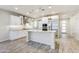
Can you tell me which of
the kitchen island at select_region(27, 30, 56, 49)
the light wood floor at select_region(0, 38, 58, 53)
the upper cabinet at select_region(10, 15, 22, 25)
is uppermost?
the upper cabinet at select_region(10, 15, 22, 25)

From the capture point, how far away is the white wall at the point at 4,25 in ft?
27.5

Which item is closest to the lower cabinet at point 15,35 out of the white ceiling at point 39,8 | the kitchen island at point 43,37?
the kitchen island at point 43,37

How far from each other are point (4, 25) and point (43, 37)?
345cm

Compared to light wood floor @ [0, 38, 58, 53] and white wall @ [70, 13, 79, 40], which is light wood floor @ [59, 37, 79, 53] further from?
white wall @ [70, 13, 79, 40]

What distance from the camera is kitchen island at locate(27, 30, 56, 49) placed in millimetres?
6479

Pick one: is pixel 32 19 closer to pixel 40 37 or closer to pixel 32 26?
pixel 32 26

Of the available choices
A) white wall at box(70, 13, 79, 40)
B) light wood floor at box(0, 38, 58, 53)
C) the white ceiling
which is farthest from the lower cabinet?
white wall at box(70, 13, 79, 40)

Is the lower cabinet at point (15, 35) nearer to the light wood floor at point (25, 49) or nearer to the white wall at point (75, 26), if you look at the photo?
the light wood floor at point (25, 49)

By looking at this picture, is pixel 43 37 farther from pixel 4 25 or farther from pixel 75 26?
pixel 75 26

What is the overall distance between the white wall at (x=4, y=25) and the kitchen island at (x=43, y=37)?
190cm

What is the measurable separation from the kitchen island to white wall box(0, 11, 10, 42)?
190cm

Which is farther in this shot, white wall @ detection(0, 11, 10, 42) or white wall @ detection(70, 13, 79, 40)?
white wall @ detection(70, 13, 79, 40)

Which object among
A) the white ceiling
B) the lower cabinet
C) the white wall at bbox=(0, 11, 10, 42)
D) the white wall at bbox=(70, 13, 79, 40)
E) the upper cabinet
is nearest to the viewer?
the white ceiling

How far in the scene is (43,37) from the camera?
25.4ft
